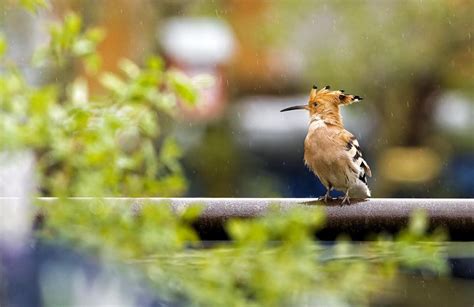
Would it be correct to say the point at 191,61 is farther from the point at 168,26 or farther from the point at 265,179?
the point at 265,179

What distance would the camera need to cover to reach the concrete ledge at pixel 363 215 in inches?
47.7

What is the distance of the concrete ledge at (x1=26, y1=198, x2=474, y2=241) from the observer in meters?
1.21

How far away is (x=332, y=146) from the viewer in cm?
160

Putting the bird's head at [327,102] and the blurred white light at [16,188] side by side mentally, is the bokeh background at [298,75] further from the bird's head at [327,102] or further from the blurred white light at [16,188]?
the bird's head at [327,102]

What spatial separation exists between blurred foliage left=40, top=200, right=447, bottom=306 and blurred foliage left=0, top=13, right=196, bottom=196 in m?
0.08

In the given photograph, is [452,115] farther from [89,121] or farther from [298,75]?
[89,121]

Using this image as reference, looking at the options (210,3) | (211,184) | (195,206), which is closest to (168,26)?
(210,3)

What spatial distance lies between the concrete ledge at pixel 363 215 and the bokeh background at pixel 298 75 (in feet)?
13.8

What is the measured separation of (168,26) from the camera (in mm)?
6555

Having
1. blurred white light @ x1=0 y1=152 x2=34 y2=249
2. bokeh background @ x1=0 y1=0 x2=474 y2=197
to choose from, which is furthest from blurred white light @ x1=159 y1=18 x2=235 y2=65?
blurred white light @ x1=0 y1=152 x2=34 y2=249

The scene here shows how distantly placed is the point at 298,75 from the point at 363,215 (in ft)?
17.8

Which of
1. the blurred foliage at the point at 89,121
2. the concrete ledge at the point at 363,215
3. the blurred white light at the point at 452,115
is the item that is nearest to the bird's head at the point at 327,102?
the blurred foliage at the point at 89,121

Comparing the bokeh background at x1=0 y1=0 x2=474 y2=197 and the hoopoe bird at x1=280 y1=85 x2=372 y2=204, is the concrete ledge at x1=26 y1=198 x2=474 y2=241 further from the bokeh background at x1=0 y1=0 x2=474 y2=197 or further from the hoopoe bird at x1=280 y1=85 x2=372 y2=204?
the bokeh background at x1=0 y1=0 x2=474 y2=197

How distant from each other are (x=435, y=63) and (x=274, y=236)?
444cm
